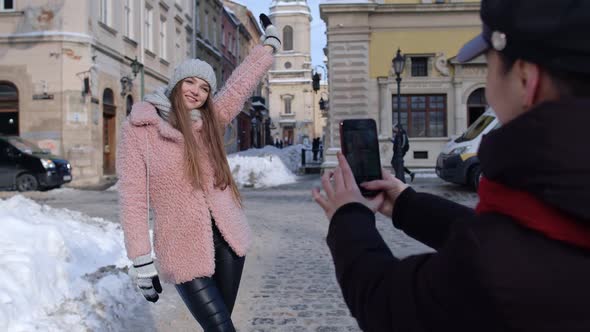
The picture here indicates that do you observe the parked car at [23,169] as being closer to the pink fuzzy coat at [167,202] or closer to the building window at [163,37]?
the building window at [163,37]

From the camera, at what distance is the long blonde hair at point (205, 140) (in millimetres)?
2818

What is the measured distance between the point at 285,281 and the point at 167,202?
326 centimetres

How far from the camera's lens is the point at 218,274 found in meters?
A: 2.92

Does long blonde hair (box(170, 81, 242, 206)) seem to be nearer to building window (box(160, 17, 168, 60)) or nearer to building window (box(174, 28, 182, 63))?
building window (box(160, 17, 168, 60))

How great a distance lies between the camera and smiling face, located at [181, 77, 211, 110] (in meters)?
3.00

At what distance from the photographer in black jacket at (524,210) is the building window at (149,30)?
25.6 m

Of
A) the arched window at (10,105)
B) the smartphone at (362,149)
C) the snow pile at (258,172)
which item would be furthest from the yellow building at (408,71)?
the smartphone at (362,149)

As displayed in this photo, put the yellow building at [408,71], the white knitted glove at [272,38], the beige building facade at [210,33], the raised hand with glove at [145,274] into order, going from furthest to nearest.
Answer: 1. the beige building facade at [210,33]
2. the yellow building at [408,71]
3. the white knitted glove at [272,38]
4. the raised hand with glove at [145,274]

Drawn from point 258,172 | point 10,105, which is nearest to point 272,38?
point 258,172

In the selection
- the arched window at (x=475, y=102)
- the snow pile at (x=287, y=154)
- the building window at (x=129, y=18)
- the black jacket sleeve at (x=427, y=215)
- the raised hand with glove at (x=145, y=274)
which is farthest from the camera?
the snow pile at (x=287, y=154)

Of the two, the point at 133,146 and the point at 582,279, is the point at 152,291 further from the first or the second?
the point at 582,279

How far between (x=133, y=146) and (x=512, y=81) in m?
2.14

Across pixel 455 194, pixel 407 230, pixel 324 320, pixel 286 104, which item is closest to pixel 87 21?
pixel 455 194

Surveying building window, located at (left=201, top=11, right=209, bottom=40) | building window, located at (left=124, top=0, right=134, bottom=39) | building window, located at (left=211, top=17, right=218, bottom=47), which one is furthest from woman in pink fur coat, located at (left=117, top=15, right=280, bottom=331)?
building window, located at (left=211, top=17, right=218, bottom=47)
